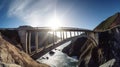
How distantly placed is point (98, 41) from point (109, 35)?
7.05 meters

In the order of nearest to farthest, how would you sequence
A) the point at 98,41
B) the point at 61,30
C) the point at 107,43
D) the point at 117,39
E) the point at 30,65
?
1. the point at 30,65
2. the point at 61,30
3. the point at 117,39
4. the point at 107,43
5. the point at 98,41

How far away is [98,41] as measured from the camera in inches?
2339

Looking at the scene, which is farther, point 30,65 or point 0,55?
point 30,65

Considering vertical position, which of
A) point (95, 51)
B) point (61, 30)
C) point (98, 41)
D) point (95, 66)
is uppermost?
point (61, 30)

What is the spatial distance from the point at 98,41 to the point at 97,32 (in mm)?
3325

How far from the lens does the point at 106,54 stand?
5072 cm

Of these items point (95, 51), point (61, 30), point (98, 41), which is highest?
point (61, 30)

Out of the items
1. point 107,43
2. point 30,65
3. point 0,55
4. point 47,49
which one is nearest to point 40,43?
point 107,43

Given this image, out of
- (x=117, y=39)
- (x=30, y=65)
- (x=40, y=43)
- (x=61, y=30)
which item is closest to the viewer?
(x=30, y=65)

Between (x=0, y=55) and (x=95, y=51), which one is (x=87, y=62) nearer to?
(x=95, y=51)

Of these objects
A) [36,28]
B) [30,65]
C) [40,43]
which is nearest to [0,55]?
[30,65]

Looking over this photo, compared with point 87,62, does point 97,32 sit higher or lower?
higher

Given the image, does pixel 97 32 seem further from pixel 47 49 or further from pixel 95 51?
pixel 47 49

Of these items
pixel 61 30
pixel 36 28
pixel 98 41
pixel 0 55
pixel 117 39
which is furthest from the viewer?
pixel 98 41
